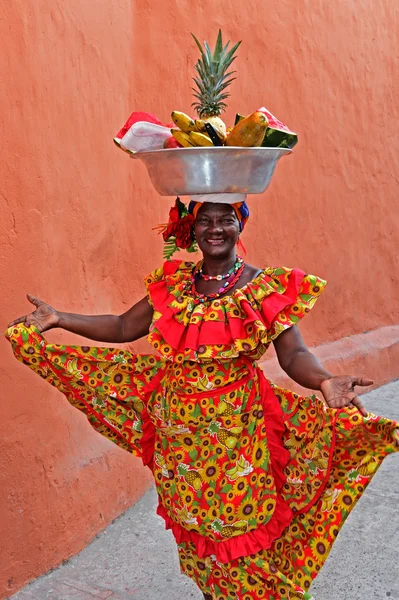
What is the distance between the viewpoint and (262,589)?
10.2 ft

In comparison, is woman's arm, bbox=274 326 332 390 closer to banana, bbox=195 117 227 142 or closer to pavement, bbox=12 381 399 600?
banana, bbox=195 117 227 142

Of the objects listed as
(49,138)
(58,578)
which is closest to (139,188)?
(49,138)

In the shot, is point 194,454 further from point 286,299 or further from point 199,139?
point 199,139

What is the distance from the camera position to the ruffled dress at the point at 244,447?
3014mm

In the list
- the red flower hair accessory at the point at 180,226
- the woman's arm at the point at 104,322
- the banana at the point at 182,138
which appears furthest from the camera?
the woman's arm at the point at 104,322

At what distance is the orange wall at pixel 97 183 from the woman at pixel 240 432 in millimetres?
738

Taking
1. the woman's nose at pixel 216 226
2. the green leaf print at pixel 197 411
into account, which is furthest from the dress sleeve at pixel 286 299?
the green leaf print at pixel 197 411

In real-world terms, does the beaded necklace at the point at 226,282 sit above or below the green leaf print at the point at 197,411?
above

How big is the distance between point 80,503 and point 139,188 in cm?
176

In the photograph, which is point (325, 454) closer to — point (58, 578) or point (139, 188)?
point (58, 578)

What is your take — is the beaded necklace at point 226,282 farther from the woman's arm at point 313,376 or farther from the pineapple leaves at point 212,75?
the pineapple leaves at point 212,75

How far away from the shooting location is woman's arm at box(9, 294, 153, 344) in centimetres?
336

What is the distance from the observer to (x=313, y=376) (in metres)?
2.93

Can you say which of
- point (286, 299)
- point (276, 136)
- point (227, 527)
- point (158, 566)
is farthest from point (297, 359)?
point (158, 566)
